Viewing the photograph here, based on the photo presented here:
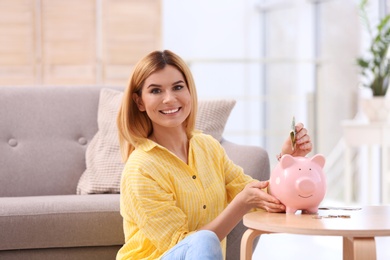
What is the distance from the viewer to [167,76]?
2246 millimetres

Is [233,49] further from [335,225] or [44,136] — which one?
[335,225]

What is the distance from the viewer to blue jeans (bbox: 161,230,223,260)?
189 cm

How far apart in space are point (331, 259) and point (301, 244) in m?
0.50

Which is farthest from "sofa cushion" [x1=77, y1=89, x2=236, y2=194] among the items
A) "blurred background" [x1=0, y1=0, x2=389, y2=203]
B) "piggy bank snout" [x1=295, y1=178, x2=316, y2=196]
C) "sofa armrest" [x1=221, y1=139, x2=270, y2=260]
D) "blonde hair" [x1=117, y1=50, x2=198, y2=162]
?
"blurred background" [x1=0, y1=0, x2=389, y2=203]

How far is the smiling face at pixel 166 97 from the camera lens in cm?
222

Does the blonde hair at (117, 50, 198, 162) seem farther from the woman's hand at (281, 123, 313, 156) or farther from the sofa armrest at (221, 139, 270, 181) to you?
the sofa armrest at (221, 139, 270, 181)

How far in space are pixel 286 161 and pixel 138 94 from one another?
1.63ft

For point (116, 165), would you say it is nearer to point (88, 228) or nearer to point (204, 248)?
point (88, 228)

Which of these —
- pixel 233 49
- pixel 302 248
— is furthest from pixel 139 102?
pixel 233 49

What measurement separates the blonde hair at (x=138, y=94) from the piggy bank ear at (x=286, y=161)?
38cm

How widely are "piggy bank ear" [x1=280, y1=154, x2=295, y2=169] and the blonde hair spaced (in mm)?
382

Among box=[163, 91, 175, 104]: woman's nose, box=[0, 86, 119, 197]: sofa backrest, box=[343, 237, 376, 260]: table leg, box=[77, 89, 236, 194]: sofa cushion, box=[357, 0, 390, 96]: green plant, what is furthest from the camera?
box=[357, 0, 390, 96]: green plant

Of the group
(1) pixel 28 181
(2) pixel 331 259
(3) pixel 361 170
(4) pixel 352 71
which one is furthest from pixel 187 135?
(4) pixel 352 71

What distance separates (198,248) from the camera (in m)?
1.91
